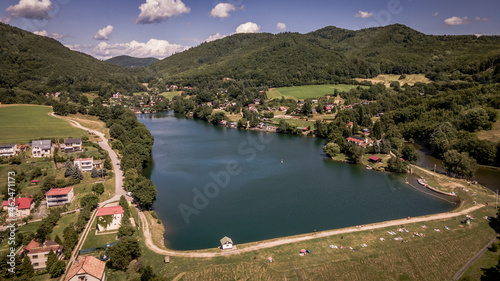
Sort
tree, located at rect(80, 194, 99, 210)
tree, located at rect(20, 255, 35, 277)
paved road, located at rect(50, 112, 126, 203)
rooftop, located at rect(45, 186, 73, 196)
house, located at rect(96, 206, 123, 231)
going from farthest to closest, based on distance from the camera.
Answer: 1. paved road, located at rect(50, 112, 126, 203)
2. rooftop, located at rect(45, 186, 73, 196)
3. tree, located at rect(80, 194, 99, 210)
4. house, located at rect(96, 206, 123, 231)
5. tree, located at rect(20, 255, 35, 277)

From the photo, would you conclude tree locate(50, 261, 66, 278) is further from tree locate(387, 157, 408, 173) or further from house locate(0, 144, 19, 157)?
tree locate(387, 157, 408, 173)

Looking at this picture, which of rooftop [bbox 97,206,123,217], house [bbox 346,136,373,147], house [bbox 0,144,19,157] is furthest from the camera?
house [bbox 346,136,373,147]

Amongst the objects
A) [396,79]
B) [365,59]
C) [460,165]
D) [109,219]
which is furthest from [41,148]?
[365,59]

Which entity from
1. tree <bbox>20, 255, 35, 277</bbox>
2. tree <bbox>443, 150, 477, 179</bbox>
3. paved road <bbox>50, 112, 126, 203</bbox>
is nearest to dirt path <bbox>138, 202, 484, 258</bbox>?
paved road <bbox>50, 112, 126, 203</bbox>

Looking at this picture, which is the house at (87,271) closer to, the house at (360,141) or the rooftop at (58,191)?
the rooftop at (58,191)

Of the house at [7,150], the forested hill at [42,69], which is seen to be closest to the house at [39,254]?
the house at [7,150]

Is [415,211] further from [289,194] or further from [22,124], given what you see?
[22,124]
